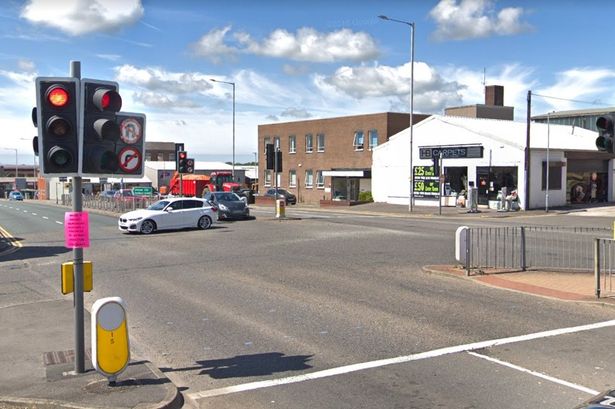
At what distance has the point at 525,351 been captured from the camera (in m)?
7.76

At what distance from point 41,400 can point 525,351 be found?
5525mm

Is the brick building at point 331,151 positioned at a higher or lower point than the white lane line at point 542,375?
higher

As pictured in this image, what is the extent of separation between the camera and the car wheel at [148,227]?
86.2ft

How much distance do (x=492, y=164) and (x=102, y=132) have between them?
38.8m

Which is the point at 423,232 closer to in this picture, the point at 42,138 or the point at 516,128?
the point at 42,138

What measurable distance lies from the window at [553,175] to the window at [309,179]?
25431 mm

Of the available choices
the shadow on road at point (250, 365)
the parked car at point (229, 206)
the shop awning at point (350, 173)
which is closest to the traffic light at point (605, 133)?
the shadow on road at point (250, 365)

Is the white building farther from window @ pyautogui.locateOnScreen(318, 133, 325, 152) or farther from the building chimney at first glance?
the building chimney

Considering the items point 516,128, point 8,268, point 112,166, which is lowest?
point 8,268

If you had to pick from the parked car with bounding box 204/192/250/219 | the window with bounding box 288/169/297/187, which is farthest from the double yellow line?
the window with bounding box 288/169/297/187

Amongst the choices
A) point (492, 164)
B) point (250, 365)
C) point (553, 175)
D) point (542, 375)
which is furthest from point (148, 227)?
point (553, 175)

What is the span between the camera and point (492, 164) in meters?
42.3

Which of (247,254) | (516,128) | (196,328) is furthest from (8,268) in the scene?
(516,128)

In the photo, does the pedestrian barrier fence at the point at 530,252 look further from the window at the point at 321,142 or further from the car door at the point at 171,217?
the window at the point at 321,142
